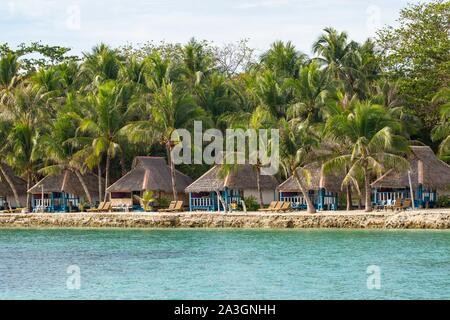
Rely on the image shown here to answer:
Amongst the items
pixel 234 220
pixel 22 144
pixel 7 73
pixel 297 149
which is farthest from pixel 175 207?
pixel 7 73

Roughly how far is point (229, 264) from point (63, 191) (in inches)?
873

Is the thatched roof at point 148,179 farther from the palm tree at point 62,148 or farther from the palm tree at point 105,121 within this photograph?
the palm tree at point 62,148

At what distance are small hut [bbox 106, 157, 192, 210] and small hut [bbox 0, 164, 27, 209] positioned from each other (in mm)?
7999

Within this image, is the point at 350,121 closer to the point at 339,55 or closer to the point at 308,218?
the point at 308,218


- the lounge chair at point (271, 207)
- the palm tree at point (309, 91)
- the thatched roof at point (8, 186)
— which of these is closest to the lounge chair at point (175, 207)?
the lounge chair at point (271, 207)

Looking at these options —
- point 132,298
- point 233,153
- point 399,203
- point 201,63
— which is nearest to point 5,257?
point 132,298

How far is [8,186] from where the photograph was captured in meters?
54.5

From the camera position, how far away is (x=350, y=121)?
40.2 metres

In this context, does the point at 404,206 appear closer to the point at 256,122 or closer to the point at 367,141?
the point at 367,141

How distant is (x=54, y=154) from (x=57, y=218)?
11.4 ft

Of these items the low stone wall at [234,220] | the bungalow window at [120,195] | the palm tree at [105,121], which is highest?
the palm tree at [105,121]

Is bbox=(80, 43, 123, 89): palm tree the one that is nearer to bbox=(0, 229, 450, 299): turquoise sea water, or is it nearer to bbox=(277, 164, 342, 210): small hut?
bbox=(277, 164, 342, 210): small hut

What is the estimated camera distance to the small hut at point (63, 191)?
50438mm

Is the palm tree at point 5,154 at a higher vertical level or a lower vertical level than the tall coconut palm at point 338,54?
lower
